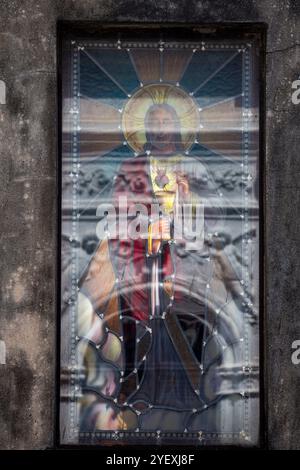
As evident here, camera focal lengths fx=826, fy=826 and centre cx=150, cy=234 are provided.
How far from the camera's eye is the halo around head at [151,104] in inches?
219

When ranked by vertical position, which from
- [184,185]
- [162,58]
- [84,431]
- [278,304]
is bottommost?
[84,431]

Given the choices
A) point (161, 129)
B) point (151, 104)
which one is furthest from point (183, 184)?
point (151, 104)

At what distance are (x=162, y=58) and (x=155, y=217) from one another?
3.51 ft

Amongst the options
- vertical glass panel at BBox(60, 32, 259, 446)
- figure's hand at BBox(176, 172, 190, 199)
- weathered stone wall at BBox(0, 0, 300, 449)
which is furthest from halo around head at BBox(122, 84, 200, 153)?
weathered stone wall at BBox(0, 0, 300, 449)

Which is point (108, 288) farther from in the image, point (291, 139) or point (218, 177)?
point (291, 139)

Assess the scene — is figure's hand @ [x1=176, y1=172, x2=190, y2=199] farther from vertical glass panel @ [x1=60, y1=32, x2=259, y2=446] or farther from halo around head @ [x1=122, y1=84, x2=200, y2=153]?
halo around head @ [x1=122, y1=84, x2=200, y2=153]

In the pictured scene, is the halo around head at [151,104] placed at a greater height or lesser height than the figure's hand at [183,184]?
greater

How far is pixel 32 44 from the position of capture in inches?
212

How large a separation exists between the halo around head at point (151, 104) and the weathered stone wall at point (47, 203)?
0.47 metres

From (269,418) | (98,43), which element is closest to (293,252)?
(269,418)

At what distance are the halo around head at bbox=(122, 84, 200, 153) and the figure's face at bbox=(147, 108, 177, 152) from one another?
1.9 inches

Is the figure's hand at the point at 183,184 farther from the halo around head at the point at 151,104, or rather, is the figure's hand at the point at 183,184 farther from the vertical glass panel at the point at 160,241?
the halo around head at the point at 151,104

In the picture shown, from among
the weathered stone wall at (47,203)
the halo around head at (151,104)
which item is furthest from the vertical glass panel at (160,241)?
the weathered stone wall at (47,203)

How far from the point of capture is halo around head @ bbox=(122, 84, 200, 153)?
5.55 metres
